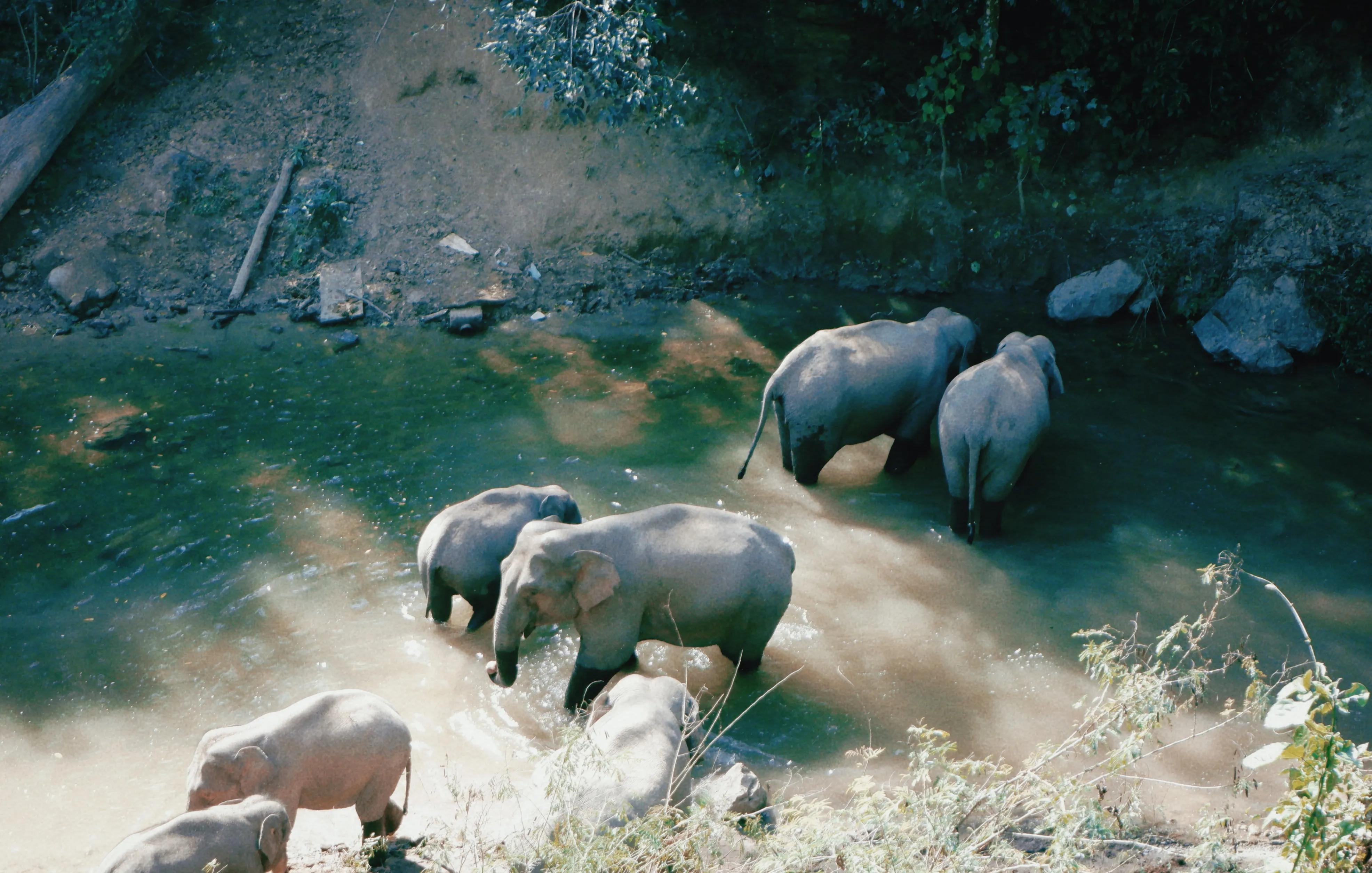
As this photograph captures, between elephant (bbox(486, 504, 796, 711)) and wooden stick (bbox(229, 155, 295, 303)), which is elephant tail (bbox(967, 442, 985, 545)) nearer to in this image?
elephant (bbox(486, 504, 796, 711))

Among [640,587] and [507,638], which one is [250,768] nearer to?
[507,638]

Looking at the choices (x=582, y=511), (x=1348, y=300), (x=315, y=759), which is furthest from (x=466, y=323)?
(x=1348, y=300)

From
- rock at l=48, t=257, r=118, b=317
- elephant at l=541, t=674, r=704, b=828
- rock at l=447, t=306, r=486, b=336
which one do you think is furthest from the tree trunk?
elephant at l=541, t=674, r=704, b=828

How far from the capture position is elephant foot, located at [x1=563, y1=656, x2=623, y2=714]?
18.6ft

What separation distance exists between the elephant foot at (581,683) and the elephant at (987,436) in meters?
2.62

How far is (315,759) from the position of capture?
4379 mm

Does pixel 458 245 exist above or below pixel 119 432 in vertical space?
above

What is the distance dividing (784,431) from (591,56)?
3964mm

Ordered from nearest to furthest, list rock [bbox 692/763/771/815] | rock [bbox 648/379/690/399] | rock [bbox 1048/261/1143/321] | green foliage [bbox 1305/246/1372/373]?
rock [bbox 692/763/771/815] → rock [bbox 648/379/690/399] → green foliage [bbox 1305/246/1372/373] → rock [bbox 1048/261/1143/321]

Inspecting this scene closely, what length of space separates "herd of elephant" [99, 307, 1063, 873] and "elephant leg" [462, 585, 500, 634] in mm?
11

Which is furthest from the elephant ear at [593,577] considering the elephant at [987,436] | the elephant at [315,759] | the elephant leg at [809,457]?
the elephant at [987,436]

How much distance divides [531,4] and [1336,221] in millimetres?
7573

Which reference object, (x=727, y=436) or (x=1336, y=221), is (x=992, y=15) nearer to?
(x=1336, y=221)

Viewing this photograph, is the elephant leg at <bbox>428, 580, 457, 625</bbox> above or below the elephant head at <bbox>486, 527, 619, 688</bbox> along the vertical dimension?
below
